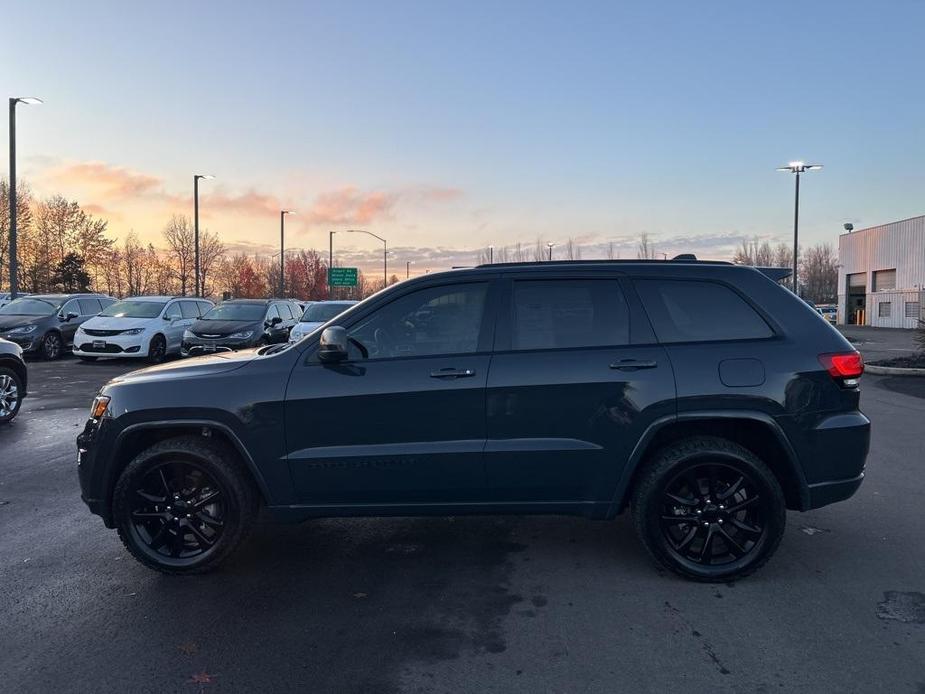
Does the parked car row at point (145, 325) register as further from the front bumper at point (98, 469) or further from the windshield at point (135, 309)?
the front bumper at point (98, 469)

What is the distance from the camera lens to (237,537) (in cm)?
405

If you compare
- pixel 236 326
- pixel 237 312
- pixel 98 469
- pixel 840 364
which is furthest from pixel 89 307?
pixel 840 364

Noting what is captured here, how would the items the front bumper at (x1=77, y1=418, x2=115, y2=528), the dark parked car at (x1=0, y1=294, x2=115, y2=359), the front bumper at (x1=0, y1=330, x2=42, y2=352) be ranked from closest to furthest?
1. the front bumper at (x1=77, y1=418, x2=115, y2=528)
2. the front bumper at (x1=0, y1=330, x2=42, y2=352)
3. the dark parked car at (x1=0, y1=294, x2=115, y2=359)

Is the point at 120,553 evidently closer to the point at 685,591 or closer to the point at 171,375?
the point at 171,375

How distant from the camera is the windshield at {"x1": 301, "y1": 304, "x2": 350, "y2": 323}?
17875 mm

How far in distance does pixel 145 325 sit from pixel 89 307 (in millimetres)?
4133

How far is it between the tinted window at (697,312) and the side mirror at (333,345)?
6.08 feet

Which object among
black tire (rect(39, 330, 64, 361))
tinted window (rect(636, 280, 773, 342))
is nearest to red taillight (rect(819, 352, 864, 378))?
tinted window (rect(636, 280, 773, 342))

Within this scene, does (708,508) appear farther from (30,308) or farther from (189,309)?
(30,308)

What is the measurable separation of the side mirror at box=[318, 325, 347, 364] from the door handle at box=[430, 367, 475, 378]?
54 centimetres

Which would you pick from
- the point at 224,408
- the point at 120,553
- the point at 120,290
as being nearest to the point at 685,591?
the point at 224,408

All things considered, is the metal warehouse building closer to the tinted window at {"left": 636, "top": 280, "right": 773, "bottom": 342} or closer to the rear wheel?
the tinted window at {"left": 636, "top": 280, "right": 773, "bottom": 342}

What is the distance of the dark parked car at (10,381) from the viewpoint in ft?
29.2

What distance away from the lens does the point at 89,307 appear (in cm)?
1934
